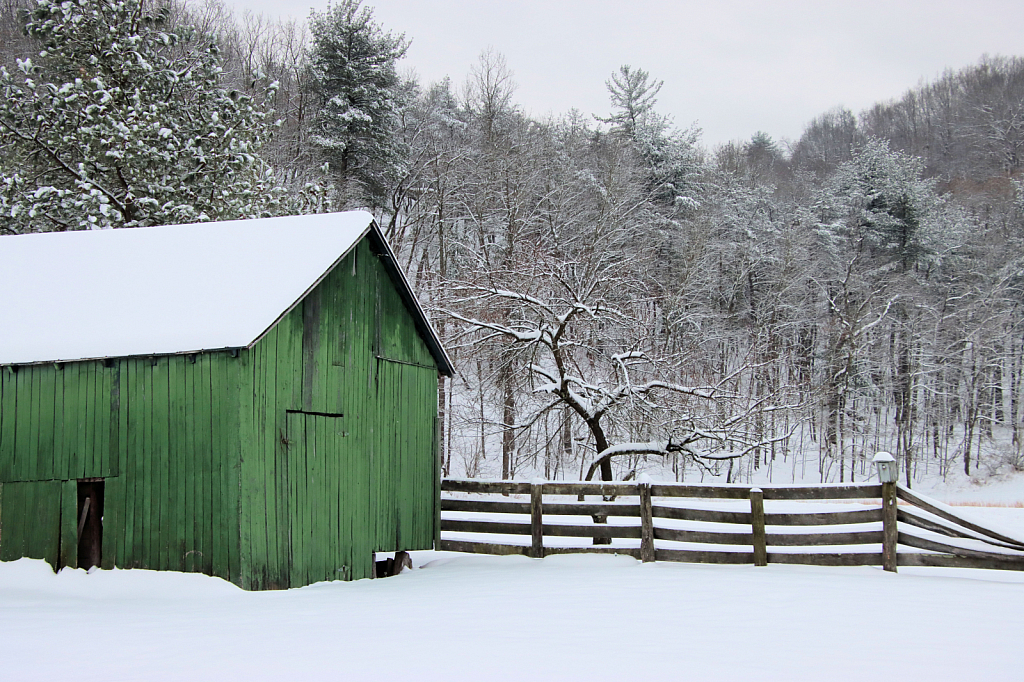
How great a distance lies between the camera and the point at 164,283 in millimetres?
9719

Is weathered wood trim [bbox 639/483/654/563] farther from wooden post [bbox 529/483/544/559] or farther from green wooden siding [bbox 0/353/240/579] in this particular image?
green wooden siding [bbox 0/353/240/579]

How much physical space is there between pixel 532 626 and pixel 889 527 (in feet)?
15.2

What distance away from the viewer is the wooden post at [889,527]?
881 centimetres

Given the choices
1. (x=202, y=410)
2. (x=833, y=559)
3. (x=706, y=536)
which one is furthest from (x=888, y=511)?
(x=202, y=410)

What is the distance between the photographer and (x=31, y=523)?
345 inches

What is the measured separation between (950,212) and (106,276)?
38.9m

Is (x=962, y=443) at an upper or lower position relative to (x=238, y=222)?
lower

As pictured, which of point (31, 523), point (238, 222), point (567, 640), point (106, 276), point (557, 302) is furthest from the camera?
point (557, 302)

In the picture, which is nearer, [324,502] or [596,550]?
[324,502]

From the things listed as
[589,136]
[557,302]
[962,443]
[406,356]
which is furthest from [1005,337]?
[406,356]

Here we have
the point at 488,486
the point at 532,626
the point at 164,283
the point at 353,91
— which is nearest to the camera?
the point at 532,626

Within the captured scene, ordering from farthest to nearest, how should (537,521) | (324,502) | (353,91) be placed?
1. (353,91)
2. (537,521)
3. (324,502)

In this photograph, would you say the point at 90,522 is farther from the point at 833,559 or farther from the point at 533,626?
the point at 833,559

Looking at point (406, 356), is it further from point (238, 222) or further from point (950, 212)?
point (950, 212)
